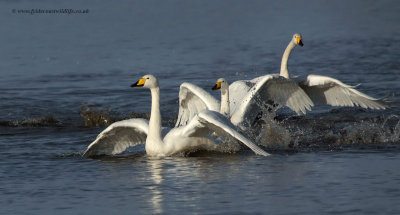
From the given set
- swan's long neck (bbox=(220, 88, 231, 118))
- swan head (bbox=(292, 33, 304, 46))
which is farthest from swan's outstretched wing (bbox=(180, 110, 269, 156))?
swan head (bbox=(292, 33, 304, 46))

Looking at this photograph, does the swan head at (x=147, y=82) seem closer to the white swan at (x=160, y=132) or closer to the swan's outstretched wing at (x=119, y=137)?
the white swan at (x=160, y=132)

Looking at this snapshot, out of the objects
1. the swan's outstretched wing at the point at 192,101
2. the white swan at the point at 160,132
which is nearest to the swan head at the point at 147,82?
the white swan at the point at 160,132

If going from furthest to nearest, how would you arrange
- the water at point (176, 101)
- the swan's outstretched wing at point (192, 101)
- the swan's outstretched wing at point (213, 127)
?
the swan's outstretched wing at point (192, 101), the swan's outstretched wing at point (213, 127), the water at point (176, 101)

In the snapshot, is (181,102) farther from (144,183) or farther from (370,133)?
(144,183)

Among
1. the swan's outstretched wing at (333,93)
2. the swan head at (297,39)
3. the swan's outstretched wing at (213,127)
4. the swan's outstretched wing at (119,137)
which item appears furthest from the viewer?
the swan head at (297,39)

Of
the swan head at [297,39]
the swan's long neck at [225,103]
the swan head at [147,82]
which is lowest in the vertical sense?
the swan's long neck at [225,103]

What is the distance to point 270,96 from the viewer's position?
14.1 metres

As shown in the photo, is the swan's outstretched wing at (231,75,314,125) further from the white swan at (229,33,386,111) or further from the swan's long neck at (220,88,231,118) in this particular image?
the swan's long neck at (220,88,231,118)

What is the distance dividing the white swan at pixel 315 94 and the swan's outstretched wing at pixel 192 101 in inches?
22.0

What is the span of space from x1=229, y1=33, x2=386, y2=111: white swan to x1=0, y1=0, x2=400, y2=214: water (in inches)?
16.4

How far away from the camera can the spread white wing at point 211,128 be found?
428 inches

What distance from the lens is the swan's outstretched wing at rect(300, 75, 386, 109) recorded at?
14.2 metres

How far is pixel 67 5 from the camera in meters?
32.8

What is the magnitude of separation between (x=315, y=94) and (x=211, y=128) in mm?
3727
